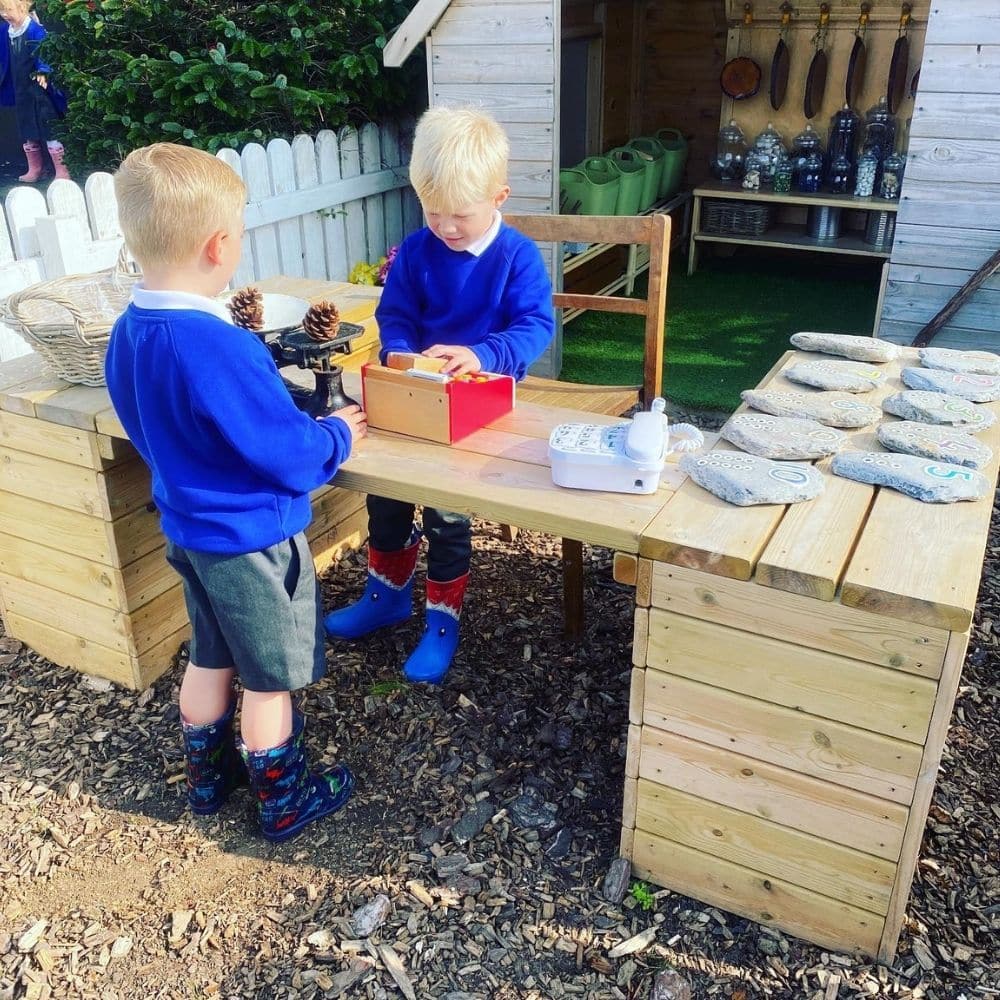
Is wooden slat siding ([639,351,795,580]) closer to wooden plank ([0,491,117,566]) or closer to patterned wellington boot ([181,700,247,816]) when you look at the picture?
patterned wellington boot ([181,700,247,816])

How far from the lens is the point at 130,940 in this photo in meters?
2.20

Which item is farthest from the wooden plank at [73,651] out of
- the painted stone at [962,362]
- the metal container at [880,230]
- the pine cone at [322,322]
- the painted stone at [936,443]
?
the metal container at [880,230]

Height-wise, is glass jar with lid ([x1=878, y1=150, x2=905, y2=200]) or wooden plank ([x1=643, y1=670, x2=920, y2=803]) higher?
glass jar with lid ([x1=878, y1=150, x2=905, y2=200])

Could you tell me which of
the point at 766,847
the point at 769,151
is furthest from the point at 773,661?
the point at 769,151

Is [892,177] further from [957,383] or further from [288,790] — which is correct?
[288,790]

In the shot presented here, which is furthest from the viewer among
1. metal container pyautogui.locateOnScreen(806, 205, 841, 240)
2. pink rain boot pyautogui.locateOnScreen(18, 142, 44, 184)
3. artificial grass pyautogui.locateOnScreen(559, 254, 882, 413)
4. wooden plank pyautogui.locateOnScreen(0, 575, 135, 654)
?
pink rain boot pyautogui.locateOnScreen(18, 142, 44, 184)

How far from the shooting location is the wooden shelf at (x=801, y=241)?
273 inches

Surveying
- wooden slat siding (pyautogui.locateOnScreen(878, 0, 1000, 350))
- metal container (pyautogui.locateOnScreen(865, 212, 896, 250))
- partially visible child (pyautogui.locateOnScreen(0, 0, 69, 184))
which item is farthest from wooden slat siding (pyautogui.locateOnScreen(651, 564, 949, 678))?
partially visible child (pyautogui.locateOnScreen(0, 0, 69, 184))

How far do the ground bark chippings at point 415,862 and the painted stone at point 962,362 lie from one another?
1.01 m

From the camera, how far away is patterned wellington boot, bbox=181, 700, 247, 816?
2461 millimetres

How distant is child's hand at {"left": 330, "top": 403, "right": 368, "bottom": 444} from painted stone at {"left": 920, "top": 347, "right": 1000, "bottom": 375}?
1.55 metres

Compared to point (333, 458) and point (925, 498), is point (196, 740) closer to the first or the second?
point (333, 458)

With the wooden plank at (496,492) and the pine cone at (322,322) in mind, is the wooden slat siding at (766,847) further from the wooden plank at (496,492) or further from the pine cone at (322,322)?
the pine cone at (322,322)

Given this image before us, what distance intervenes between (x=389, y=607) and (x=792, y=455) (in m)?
1.57
